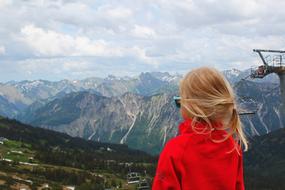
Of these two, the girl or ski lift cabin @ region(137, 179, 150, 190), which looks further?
ski lift cabin @ region(137, 179, 150, 190)

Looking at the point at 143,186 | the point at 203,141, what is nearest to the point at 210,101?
the point at 203,141

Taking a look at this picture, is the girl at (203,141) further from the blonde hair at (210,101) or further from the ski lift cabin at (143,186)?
the ski lift cabin at (143,186)

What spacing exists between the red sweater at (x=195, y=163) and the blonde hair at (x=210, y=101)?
14cm

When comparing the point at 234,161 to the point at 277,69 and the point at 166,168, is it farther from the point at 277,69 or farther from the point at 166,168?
the point at 277,69

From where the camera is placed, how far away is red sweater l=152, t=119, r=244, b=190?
6688 millimetres

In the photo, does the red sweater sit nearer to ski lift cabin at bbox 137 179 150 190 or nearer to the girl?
the girl

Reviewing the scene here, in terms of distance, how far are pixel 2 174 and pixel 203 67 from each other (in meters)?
184

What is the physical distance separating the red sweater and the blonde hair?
0.46 feet

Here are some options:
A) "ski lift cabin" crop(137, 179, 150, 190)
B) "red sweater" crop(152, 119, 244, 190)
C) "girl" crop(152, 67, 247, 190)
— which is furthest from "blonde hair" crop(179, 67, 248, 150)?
A: "ski lift cabin" crop(137, 179, 150, 190)

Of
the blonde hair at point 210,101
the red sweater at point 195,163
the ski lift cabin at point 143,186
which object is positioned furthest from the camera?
the ski lift cabin at point 143,186

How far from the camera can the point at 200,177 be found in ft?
22.6

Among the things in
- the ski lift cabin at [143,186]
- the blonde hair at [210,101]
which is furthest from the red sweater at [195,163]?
the ski lift cabin at [143,186]

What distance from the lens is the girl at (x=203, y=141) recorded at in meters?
6.72

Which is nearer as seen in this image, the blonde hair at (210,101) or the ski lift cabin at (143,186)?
the blonde hair at (210,101)
